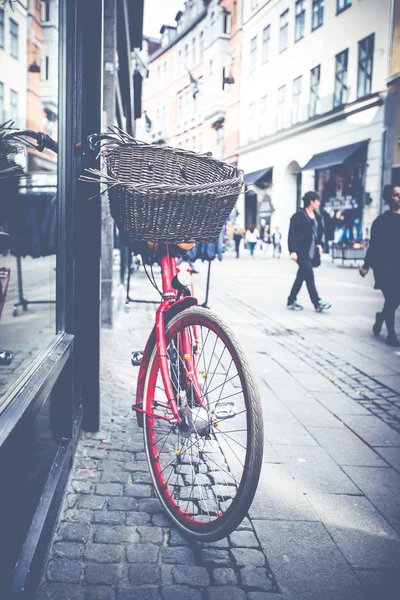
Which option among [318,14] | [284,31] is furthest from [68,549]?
[284,31]

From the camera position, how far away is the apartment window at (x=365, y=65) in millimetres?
22180

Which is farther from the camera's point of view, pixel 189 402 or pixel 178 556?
pixel 189 402

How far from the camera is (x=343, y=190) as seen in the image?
24.8 metres

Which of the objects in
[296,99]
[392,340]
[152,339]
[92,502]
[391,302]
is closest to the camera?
[92,502]

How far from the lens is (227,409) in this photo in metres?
2.47

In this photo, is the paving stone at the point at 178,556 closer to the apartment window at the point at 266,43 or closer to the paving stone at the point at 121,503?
the paving stone at the point at 121,503

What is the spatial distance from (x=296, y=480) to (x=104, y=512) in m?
1.04

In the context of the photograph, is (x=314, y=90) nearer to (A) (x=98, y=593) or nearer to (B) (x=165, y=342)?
(B) (x=165, y=342)

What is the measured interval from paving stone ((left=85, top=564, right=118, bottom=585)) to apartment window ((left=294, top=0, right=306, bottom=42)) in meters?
29.3

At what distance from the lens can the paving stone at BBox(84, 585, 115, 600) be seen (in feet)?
6.73

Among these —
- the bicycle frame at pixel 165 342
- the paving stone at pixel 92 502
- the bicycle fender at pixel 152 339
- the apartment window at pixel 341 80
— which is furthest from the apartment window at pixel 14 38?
the apartment window at pixel 341 80

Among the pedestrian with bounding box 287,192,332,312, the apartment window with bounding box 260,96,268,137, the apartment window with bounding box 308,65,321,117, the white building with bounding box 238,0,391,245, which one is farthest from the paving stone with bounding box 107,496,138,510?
the apartment window with bounding box 260,96,268,137

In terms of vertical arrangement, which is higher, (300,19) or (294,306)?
(300,19)

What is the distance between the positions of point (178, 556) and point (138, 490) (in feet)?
1.88
